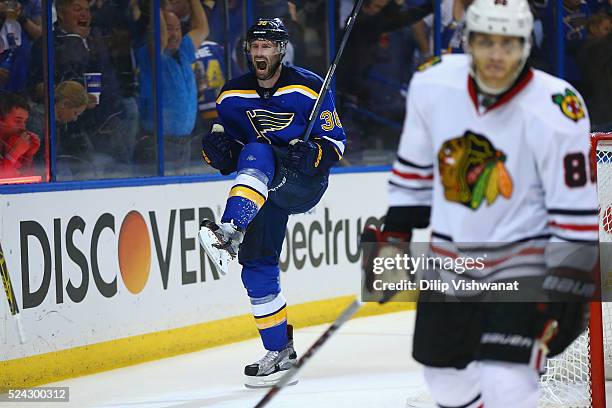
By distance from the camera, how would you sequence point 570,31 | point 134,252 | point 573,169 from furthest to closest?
point 570,31, point 134,252, point 573,169

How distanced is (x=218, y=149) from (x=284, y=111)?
11.7 inches

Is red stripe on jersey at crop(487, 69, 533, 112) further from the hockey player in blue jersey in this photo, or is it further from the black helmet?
the black helmet

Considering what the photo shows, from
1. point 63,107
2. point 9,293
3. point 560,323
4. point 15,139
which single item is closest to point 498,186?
point 560,323

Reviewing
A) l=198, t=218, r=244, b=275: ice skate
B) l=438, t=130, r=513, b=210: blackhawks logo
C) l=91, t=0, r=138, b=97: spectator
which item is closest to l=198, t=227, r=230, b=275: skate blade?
l=198, t=218, r=244, b=275: ice skate

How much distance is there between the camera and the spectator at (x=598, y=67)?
8625 millimetres

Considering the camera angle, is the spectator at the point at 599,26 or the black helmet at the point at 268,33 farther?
the spectator at the point at 599,26

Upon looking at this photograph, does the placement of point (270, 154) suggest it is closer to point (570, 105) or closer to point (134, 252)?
point (134, 252)

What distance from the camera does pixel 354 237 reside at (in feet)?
24.2

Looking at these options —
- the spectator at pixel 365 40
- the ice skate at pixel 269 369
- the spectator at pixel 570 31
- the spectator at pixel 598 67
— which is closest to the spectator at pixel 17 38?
the ice skate at pixel 269 369

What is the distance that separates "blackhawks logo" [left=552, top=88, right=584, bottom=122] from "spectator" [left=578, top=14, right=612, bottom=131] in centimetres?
580

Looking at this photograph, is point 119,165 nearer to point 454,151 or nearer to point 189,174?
point 189,174

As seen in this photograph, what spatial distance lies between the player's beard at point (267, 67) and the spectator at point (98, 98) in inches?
47.8

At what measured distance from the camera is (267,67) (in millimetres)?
5148

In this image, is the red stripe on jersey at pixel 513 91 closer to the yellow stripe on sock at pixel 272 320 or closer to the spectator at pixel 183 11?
the yellow stripe on sock at pixel 272 320
